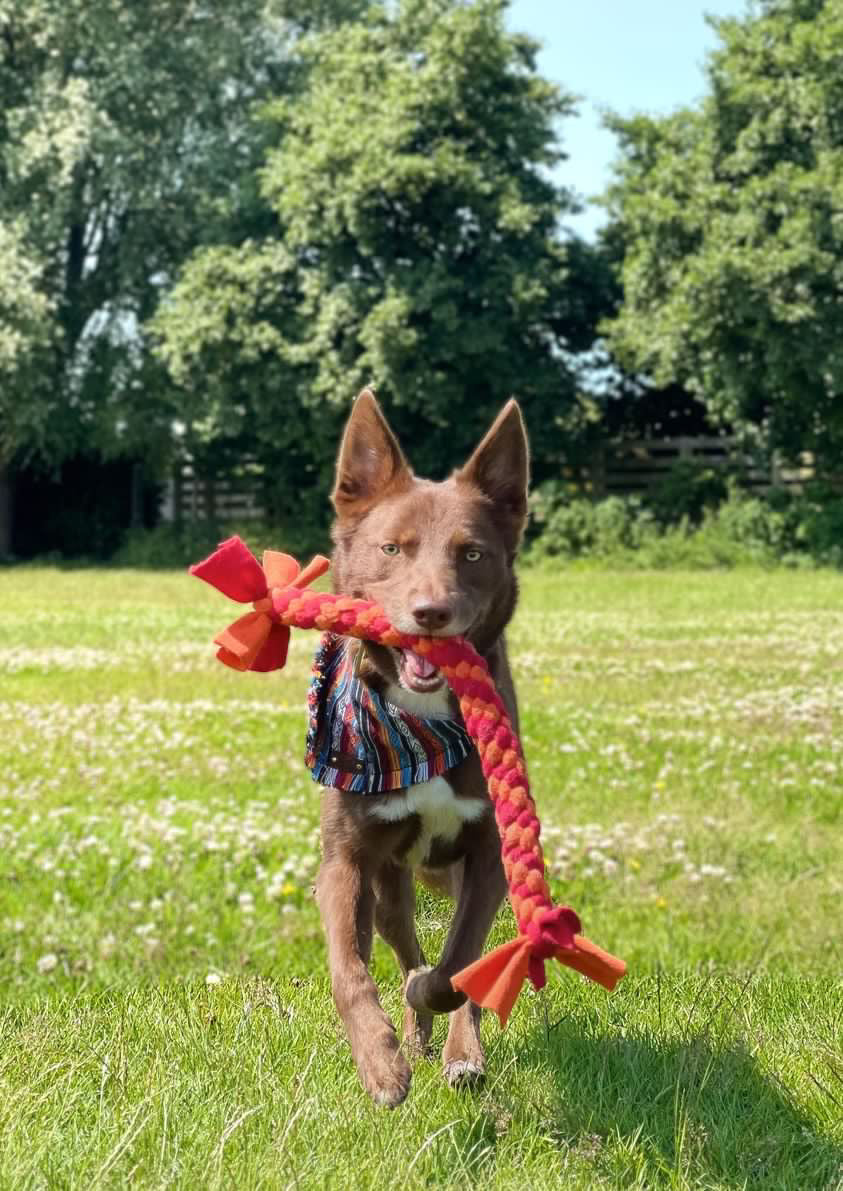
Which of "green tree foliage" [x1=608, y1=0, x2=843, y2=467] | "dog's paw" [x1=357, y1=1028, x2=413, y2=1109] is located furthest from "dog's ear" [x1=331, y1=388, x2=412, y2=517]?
"green tree foliage" [x1=608, y1=0, x2=843, y2=467]

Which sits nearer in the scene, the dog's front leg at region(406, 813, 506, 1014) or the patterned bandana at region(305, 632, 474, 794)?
the dog's front leg at region(406, 813, 506, 1014)

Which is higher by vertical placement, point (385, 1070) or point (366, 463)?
point (366, 463)

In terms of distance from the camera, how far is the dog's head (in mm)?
3230

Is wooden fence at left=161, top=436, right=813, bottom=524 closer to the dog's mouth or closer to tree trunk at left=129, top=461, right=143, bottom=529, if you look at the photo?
tree trunk at left=129, top=461, right=143, bottom=529

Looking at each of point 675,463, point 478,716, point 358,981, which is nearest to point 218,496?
point 675,463

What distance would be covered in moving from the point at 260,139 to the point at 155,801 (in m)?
30.9

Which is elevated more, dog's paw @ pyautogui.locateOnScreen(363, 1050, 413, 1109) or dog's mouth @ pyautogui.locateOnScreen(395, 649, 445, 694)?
dog's mouth @ pyautogui.locateOnScreen(395, 649, 445, 694)

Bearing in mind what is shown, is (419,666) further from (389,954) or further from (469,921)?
(389,954)

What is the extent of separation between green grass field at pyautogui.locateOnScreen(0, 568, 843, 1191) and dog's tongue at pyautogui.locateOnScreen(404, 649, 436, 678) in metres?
0.95

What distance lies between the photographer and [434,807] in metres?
3.37

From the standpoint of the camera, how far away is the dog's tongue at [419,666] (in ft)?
10.6

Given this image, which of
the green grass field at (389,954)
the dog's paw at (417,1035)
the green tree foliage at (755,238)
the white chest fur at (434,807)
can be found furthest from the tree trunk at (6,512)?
the white chest fur at (434,807)

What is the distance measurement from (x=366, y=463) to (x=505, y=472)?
1.16ft

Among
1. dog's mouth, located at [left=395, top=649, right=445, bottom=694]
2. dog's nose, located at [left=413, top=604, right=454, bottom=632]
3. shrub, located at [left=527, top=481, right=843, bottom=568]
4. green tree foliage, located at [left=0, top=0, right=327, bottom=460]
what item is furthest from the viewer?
green tree foliage, located at [left=0, top=0, right=327, bottom=460]
